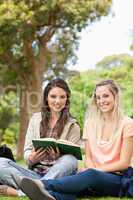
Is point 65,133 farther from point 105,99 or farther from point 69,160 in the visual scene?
point 105,99

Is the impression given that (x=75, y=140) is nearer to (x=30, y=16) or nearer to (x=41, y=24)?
(x=30, y=16)

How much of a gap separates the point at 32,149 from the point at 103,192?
805 millimetres

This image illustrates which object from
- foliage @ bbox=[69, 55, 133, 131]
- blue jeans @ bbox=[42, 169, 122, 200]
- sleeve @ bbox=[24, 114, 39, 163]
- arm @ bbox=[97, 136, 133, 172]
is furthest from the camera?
foliage @ bbox=[69, 55, 133, 131]

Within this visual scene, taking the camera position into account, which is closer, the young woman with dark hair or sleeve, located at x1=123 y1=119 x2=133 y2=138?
sleeve, located at x1=123 y1=119 x2=133 y2=138

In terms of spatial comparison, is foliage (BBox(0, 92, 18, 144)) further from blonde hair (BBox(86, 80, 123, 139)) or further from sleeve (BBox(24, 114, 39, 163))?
blonde hair (BBox(86, 80, 123, 139))

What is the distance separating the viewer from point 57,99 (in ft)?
16.5

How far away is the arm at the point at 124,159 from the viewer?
4.66 metres

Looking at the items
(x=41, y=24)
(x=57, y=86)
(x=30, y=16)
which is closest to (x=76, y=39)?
(x=41, y=24)

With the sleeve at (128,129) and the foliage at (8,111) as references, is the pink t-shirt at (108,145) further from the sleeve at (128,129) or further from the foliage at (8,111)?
the foliage at (8,111)

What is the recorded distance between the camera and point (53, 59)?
71.2 ft

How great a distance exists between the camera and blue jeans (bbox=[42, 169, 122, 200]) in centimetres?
427

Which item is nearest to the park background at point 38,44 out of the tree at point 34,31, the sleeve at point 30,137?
the tree at point 34,31

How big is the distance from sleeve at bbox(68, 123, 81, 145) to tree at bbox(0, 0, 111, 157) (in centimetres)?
1235

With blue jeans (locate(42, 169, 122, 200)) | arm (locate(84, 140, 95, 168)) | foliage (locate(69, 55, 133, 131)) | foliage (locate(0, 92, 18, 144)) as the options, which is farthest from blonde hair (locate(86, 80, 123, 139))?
foliage (locate(0, 92, 18, 144))
